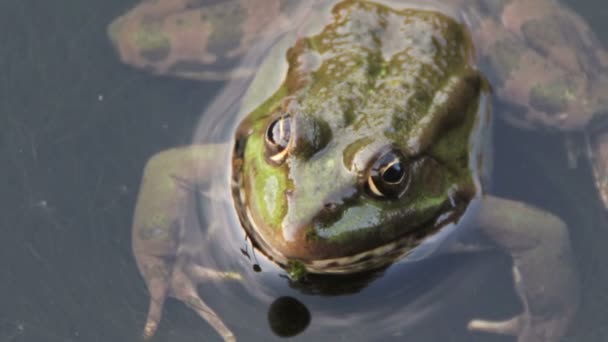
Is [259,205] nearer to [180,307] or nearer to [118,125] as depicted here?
[180,307]

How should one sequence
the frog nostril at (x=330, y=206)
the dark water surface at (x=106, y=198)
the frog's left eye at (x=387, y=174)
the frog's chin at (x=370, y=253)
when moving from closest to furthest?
the frog nostril at (x=330, y=206), the frog's left eye at (x=387, y=174), the frog's chin at (x=370, y=253), the dark water surface at (x=106, y=198)

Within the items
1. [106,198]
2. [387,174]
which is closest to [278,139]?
[387,174]

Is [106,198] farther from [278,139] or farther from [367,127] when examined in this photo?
[367,127]

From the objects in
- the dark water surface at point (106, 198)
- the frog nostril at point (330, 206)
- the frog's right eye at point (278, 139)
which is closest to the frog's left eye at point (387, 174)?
the frog nostril at point (330, 206)

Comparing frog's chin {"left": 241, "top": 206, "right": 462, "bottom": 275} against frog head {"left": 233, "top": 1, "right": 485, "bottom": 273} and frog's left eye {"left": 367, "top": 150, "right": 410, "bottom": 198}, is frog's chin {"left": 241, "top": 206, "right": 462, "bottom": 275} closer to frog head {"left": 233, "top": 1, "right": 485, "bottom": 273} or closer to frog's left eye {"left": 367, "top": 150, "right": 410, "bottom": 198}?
frog head {"left": 233, "top": 1, "right": 485, "bottom": 273}

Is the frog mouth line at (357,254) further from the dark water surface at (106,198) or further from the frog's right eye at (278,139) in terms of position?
the frog's right eye at (278,139)
